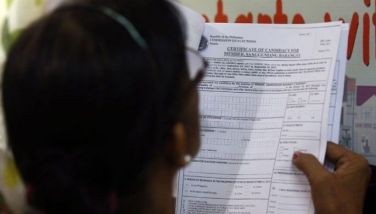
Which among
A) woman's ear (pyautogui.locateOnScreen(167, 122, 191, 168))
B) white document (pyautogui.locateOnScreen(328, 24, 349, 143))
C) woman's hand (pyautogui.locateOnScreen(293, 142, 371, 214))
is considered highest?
white document (pyautogui.locateOnScreen(328, 24, 349, 143))

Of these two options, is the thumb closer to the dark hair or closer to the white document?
the white document

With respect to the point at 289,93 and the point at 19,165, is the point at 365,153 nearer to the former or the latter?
the point at 289,93

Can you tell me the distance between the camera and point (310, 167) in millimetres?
810

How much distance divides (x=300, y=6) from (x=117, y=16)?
560mm

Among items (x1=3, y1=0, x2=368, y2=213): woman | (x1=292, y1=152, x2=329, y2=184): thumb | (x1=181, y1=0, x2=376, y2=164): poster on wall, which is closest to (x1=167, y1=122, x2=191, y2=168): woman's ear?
(x1=3, y1=0, x2=368, y2=213): woman

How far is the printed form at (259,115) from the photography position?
84 centimetres

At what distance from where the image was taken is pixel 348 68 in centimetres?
99

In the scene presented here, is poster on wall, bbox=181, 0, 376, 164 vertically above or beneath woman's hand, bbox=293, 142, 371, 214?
above

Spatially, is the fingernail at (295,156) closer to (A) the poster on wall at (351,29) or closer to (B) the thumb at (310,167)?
(B) the thumb at (310,167)

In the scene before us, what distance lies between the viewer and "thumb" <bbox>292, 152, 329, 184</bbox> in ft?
2.65

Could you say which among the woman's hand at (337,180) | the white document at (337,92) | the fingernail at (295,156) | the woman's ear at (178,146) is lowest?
the woman's hand at (337,180)

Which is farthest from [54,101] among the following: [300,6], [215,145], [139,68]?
[300,6]

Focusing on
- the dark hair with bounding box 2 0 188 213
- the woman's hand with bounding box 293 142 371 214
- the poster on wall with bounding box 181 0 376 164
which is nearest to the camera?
the dark hair with bounding box 2 0 188 213

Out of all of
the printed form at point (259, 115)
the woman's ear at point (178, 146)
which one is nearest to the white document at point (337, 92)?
the printed form at point (259, 115)
